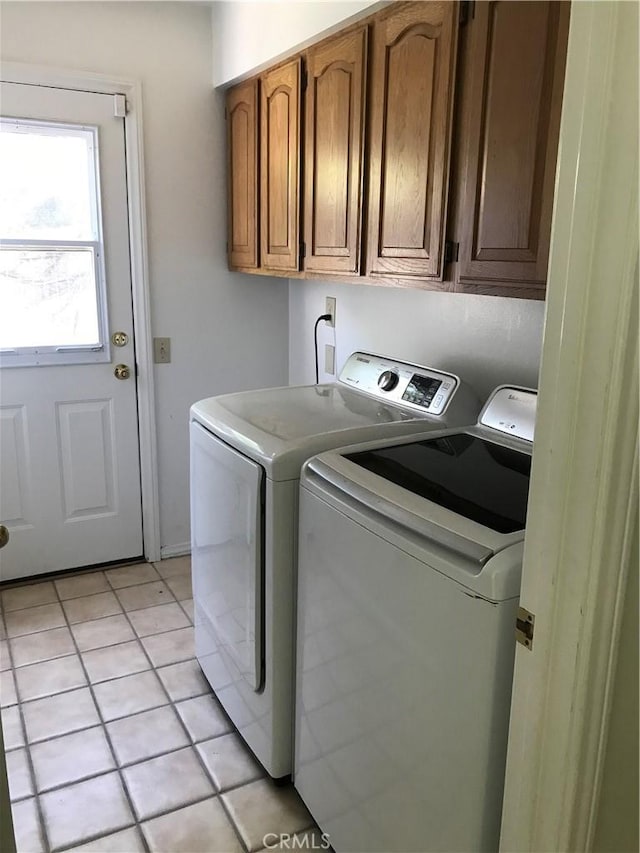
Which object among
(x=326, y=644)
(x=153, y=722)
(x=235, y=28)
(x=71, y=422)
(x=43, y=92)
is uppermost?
(x=235, y=28)

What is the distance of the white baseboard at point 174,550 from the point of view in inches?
128

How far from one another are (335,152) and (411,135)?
405 millimetres

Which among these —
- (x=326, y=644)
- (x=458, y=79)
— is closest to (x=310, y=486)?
(x=326, y=644)

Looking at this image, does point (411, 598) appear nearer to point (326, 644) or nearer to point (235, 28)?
point (326, 644)

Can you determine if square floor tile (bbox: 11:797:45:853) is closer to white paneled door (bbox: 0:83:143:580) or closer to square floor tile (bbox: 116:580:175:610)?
square floor tile (bbox: 116:580:175:610)

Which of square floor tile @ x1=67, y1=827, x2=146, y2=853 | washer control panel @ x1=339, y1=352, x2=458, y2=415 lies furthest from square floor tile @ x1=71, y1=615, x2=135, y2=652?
washer control panel @ x1=339, y1=352, x2=458, y2=415

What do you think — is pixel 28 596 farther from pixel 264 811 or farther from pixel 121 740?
pixel 264 811

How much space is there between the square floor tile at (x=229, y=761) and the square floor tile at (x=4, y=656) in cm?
85

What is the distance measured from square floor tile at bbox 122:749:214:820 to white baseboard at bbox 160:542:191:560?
51.7 inches

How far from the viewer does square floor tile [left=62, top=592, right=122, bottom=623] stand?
9.05 ft

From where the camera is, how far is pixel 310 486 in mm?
1594

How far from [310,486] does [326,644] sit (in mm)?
376

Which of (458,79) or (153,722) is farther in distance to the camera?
(153,722)

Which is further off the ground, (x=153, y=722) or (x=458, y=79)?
(x=458, y=79)
